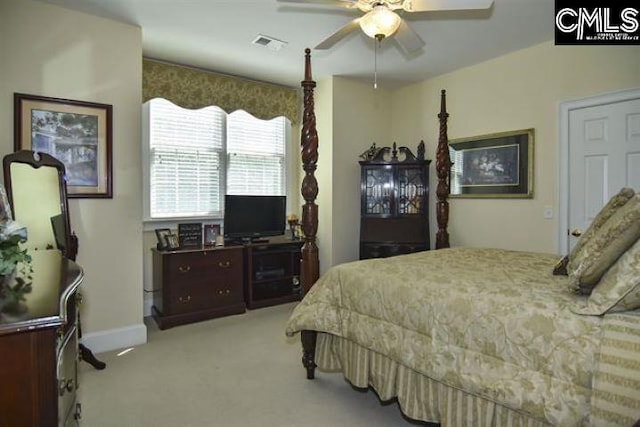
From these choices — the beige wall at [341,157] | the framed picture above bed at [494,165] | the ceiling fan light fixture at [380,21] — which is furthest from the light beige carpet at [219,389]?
the framed picture above bed at [494,165]

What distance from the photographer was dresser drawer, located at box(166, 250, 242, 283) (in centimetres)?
381

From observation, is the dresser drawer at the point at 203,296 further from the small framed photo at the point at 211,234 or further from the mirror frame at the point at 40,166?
the mirror frame at the point at 40,166

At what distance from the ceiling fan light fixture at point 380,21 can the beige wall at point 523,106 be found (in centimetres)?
212

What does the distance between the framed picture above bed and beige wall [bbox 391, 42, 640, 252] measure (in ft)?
0.24

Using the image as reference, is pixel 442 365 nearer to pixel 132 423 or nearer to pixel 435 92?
pixel 132 423

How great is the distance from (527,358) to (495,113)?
3196 millimetres

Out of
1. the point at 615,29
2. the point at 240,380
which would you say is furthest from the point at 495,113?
the point at 240,380

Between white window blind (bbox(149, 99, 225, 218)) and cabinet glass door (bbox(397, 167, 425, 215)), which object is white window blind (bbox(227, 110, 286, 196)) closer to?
white window blind (bbox(149, 99, 225, 218))

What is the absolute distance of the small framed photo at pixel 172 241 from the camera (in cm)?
391

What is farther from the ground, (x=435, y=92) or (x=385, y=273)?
(x=435, y=92)

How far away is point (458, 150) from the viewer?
4426 millimetres

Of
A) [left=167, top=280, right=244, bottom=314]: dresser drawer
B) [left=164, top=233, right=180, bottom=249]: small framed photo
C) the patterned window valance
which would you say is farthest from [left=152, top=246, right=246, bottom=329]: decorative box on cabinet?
the patterned window valance

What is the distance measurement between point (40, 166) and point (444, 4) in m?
2.87

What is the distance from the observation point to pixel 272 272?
457 centimetres
